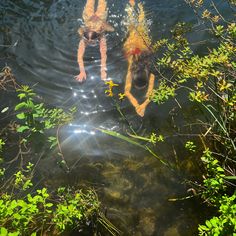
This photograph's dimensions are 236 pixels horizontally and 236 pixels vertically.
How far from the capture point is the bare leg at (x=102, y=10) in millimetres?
6981

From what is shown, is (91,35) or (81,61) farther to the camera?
(91,35)

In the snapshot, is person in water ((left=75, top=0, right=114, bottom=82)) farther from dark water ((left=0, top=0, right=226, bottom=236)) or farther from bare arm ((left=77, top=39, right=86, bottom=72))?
dark water ((left=0, top=0, right=226, bottom=236))

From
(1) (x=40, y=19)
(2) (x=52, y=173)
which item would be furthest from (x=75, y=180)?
(1) (x=40, y=19)

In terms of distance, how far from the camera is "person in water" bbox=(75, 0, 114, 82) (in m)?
6.04

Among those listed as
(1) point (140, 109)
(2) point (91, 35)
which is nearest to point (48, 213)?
(1) point (140, 109)

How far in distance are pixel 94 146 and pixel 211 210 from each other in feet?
6.17

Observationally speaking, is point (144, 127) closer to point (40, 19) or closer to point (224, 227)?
point (224, 227)

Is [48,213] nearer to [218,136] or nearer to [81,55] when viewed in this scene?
[218,136]

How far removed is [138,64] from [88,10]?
203cm

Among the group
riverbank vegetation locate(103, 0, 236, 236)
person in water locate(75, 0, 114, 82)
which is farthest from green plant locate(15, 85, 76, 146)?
person in water locate(75, 0, 114, 82)

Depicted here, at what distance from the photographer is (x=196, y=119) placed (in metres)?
4.64

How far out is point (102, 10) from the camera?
7109 millimetres

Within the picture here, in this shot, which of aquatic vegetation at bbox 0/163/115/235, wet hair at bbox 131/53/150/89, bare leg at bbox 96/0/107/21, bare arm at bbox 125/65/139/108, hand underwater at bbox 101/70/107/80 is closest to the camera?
aquatic vegetation at bbox 0/163/115/235

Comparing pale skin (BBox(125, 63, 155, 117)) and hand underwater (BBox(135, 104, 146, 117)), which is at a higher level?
pale skin (BBox(125, 63, 155, 117))
